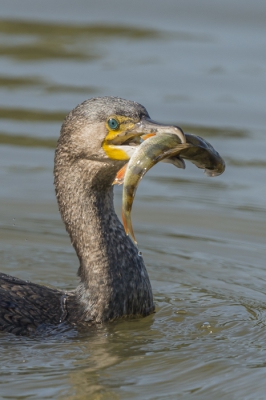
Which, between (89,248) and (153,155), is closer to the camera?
(153,155)

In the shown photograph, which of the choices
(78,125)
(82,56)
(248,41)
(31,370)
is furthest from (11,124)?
(31,370)

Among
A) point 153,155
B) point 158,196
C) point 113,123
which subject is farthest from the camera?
point 158,196

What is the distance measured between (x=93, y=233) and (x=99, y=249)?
12cm

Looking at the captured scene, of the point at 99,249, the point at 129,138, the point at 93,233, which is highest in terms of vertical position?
the point at 129,138

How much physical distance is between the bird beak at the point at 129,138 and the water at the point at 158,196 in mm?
1242

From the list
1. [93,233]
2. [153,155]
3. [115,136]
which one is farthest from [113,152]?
[93,233]

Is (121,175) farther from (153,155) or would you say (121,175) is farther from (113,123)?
(153,155)

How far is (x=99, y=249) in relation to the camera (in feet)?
23.5

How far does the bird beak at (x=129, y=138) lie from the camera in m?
6.60

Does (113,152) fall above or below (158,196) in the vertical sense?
above

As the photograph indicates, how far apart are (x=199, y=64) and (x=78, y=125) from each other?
22.3 ft

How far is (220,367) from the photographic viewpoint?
6410 millimetres

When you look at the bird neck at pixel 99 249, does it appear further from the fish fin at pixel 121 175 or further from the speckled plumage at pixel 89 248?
the fish fin at pixel 121 175

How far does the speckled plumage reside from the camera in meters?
6.76
